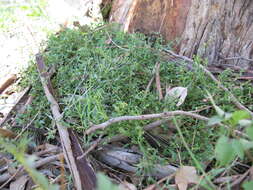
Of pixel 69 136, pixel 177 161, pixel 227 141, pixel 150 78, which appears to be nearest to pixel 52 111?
pixel 69 136

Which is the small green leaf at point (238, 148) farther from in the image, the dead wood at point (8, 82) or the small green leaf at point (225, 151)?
the dead wood at point (8, 82)

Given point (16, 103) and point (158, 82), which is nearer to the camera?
point (158, 82)

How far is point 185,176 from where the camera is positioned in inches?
51.9

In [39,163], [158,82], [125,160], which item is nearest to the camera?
[125,160]

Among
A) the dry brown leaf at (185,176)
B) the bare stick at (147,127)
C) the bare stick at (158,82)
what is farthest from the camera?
the bare stick at (158,82)

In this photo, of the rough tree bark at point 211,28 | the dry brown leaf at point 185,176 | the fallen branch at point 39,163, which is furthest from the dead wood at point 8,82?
the dry brown leaf at point 185,176

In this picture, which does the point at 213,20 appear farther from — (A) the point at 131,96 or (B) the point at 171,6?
(A) the point at 131,96

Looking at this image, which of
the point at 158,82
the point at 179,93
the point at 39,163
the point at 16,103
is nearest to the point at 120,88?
the point at 158,82

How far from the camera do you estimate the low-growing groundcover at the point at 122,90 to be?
1498 mm

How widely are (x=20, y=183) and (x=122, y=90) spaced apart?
0.78 m

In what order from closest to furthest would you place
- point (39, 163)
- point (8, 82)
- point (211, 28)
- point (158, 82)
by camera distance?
point (39, 163)
point (158, 82)
point (211, 28)
point (8, 82)

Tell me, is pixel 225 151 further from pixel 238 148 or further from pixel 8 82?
pixel 8 82

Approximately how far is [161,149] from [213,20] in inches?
40.9

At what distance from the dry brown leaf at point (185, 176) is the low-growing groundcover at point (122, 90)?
0.07 metres
